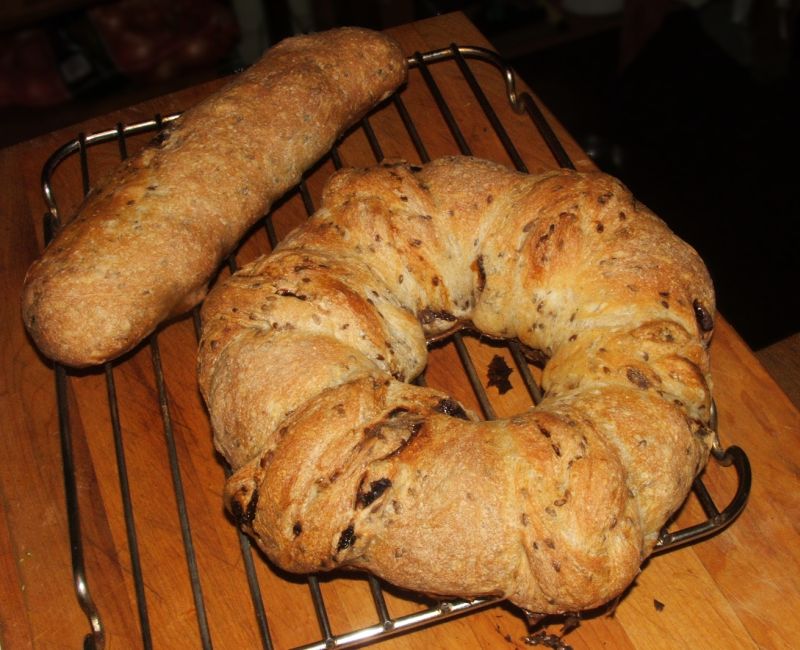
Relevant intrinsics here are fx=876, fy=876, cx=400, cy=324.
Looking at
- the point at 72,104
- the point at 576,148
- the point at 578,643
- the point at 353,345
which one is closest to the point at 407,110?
the point at 576,148

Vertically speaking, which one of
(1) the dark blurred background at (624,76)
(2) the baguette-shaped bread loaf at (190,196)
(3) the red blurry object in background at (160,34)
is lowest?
(1) the dark blurred background at (624,76)

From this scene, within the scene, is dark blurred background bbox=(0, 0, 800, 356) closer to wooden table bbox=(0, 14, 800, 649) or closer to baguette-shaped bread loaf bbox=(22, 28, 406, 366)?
wooden table bbox=(0, 14, 800, 649)

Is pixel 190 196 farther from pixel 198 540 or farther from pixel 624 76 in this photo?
pixel 624 76

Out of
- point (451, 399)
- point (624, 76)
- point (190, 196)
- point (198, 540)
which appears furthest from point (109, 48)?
point (451, 399)

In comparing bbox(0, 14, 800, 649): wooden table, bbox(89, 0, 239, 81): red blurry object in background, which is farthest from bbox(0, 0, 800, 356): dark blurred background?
bbox(0, 14, 800, 649): wooden table

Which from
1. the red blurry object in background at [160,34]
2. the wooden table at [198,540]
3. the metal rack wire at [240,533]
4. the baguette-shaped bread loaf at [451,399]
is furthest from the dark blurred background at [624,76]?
the baguette-shaped bread loaf at [451,399]

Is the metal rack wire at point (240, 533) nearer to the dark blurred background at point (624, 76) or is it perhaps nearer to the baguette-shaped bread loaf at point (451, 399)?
the baguette-shaped bread loaf at point (451, 399)
